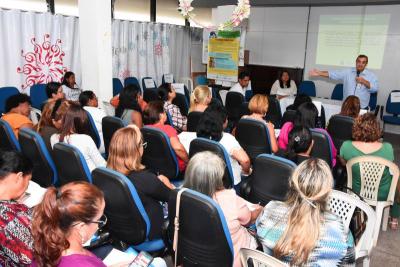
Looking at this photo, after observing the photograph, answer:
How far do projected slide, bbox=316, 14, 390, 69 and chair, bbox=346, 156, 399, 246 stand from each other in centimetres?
485

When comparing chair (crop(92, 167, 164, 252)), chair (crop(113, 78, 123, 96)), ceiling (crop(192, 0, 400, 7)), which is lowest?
chair (crop(92, 167, 164, 252))

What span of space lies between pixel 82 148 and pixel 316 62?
247 inches

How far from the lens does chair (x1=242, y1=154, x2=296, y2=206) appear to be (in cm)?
250

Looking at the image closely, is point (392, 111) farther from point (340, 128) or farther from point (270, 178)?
point (270, 178)

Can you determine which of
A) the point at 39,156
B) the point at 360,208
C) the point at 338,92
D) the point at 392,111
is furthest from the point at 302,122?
the point at 392,111

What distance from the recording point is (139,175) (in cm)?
232

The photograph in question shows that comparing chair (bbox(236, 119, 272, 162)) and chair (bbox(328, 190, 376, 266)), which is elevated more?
chair (bbox(236, 119, 272, 162))

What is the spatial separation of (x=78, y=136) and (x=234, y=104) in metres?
3.52

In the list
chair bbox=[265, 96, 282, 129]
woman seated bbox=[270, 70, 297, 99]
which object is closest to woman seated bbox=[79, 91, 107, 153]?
chair bbox=[265, 96, 282, 129]

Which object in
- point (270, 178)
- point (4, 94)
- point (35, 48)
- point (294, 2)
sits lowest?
point (270, 178)

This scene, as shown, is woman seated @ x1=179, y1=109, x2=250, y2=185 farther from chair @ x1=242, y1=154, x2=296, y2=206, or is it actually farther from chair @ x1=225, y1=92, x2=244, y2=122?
chair @ x1=225, y1=92, x2=244, y2=122

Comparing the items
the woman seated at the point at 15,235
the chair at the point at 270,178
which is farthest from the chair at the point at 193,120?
the woman seated at the point at 15,235

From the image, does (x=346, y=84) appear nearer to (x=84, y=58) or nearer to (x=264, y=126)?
(x=264, y=126)

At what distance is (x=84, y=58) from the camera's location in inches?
217
